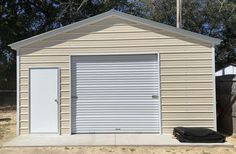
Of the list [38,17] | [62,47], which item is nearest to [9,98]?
[38,17]

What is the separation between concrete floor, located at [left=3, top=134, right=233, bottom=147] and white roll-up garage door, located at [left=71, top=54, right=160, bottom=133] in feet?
1.35

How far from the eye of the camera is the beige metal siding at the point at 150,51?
33.3ft

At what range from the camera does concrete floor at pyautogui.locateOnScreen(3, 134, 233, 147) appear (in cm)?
889

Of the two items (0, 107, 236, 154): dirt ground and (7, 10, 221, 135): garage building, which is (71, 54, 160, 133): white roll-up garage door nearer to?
(7, 10, 221, 135): garage building

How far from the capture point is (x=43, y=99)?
10422mm

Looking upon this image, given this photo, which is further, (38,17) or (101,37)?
(38,17)

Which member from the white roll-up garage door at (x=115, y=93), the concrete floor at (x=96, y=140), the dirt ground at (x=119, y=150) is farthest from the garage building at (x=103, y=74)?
the dirt ground at (x=119, y=150)

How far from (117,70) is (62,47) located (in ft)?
5.70

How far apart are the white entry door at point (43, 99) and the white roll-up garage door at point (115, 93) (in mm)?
526

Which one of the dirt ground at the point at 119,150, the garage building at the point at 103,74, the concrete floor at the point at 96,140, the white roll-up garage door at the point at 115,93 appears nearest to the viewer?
the dirt ground at the point at 119,150

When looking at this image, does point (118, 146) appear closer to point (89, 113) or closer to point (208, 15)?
point (89, 113)

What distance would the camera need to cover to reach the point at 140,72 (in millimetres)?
10430

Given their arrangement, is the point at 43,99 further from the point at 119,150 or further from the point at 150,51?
the point at 150,51

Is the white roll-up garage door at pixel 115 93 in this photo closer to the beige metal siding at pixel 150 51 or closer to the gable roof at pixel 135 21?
the beige metal siding at pixel 150 51
